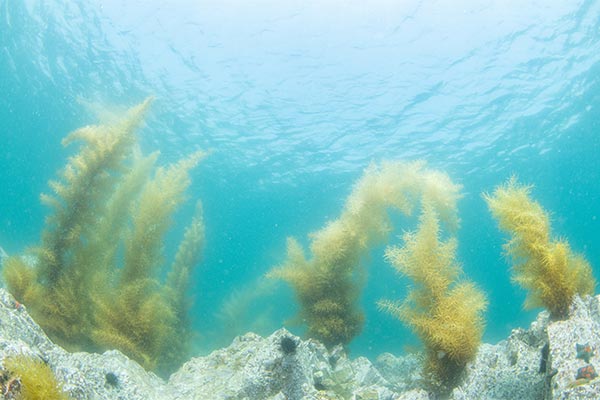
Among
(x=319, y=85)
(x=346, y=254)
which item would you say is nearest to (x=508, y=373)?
(x=346, y=254)

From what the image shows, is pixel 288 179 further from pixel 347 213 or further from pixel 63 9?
pixel 347 213

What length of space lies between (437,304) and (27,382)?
13.1 ft

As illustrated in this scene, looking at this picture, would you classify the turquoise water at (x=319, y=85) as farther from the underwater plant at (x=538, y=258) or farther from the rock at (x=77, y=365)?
the rock at (x=77, y=365)

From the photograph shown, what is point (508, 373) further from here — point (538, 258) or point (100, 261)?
point (100, 261)

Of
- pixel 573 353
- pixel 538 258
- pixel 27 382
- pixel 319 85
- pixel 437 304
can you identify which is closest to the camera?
pixel 27 382

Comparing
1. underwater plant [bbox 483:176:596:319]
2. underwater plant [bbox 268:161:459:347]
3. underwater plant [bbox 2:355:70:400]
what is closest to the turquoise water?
underwater plant [bbox 268:161:459:347]

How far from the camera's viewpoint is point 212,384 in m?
4.64

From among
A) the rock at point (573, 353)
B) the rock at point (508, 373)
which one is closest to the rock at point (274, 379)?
the rock at point (508, 373)

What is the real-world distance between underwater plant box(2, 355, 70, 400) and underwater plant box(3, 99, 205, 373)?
4.02 metres

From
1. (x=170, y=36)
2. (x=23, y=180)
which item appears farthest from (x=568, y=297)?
(x=23, y=180)

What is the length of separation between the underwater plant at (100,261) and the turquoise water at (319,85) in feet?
9.17

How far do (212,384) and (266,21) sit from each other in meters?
15.2

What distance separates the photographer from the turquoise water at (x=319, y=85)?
15.9 metres

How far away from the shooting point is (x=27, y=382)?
2.31 meters
